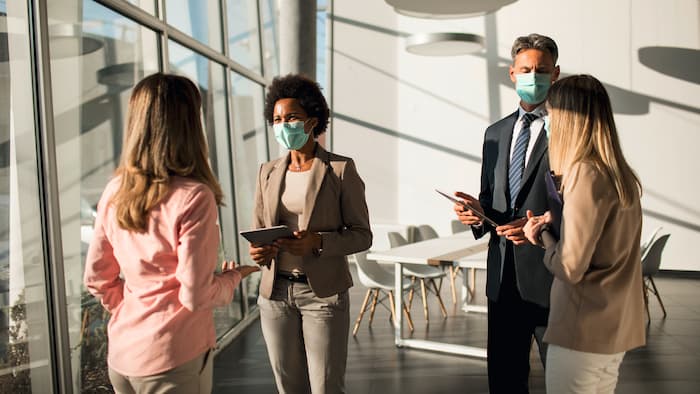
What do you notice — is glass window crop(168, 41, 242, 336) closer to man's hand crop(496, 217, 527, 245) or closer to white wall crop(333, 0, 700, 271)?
man's hand crop(496, 217, 527, 245)

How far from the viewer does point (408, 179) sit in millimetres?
11281

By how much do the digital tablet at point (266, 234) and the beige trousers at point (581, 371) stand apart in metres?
1.06

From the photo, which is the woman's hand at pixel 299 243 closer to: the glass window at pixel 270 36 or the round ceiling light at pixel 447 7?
the round ceiling light at pixel 447 7

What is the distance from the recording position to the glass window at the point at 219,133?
554 centimetres

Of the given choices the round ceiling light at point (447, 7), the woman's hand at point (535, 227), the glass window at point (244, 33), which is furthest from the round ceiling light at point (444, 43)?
the woman's hand at point (535, 227)

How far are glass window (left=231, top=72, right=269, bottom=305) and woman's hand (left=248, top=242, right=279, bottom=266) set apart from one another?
424 cm

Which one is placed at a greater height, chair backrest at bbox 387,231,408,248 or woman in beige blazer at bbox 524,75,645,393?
woman in beige blazer at bbox 524,75,645,393

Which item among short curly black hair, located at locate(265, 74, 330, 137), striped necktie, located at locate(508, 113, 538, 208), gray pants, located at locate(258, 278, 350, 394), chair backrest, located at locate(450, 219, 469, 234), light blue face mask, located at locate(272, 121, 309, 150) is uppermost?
short curly black hair, located at locate(265, 74, 330, 137)

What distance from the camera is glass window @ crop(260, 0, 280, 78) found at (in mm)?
8469

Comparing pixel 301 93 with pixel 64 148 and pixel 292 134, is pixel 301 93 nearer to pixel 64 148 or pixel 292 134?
pixel 292 134

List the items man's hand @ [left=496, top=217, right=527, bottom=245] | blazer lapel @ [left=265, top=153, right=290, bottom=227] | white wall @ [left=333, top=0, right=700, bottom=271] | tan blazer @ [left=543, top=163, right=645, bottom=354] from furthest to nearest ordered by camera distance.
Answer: white wall @ [left=333, top=0, right=700, bottom=271]
blazer lapel @ [left=265, top=153, right=290, bottom=227]
man's hand @ [left=496, top=217, right=527, bottom=245]
tan blazer @ [left=543, top=163, right=645, bottom=354]

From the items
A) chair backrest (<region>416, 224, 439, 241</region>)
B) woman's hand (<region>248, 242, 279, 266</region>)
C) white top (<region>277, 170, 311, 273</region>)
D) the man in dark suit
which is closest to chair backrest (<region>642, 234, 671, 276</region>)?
chair backrest (<region>416, 224, 439, 241</region>)

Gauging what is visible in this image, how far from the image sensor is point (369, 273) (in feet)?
20.0

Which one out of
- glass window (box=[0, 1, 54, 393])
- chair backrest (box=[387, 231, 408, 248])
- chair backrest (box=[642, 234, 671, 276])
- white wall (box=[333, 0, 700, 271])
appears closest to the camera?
glass window (box=[0, 1, 54, 393])
